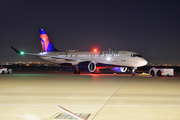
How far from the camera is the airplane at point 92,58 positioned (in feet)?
122

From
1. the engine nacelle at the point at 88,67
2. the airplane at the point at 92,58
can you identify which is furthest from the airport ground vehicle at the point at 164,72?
the engine nacelle at the point at 88,67

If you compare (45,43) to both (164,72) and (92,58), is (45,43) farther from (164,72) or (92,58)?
(164,72)

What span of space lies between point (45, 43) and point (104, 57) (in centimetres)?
1437

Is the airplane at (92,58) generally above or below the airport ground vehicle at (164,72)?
above

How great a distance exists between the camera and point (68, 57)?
44281 millimetres

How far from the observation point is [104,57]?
3953 cm

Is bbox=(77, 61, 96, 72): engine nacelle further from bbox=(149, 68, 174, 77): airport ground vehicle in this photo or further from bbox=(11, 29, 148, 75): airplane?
bbox=(149, 68, 174, 77): airport ground vehicle

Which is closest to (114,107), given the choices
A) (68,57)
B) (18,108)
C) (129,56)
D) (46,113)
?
(46,113)

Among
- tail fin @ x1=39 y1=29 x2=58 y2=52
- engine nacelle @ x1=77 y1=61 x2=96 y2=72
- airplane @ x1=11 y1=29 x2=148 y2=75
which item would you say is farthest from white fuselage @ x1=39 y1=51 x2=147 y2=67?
engine nacelle @ x1=77 y1=61 x2=96 y2=72

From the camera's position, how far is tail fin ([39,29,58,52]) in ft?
155

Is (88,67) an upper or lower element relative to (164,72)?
upper

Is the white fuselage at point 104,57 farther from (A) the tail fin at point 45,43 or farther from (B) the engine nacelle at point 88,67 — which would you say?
(B) the engine nacelle at point 88,67

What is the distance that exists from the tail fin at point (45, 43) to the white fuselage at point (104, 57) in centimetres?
115

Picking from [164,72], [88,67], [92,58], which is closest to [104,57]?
[92,58]
